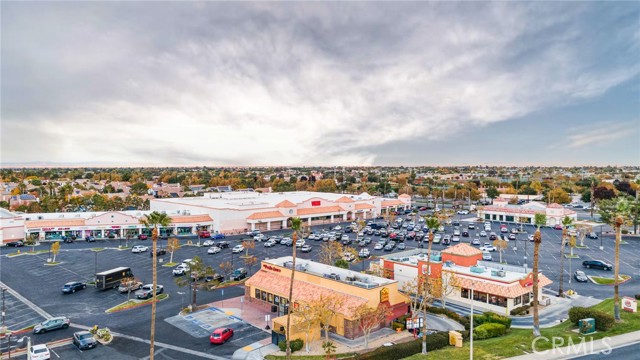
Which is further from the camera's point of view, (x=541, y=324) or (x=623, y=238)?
A: (x=623, y=238)

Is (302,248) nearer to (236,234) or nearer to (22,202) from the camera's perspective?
(236,234)

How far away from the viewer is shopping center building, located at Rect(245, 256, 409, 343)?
39.6 metres

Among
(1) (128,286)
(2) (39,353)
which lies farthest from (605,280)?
(2) (39,353)

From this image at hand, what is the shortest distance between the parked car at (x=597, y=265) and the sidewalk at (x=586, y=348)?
3439cm

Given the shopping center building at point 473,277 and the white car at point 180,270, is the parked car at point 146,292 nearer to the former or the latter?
the white car at point 180,270

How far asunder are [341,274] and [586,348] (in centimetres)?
2408

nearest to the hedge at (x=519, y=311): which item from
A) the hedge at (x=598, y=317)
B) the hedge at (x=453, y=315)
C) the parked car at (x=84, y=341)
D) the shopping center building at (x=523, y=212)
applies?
the hedge at (x=453, y=315)

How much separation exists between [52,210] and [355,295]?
107951mm

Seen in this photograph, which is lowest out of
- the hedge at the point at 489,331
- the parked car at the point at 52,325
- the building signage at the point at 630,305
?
the parked car at the point at 52,325

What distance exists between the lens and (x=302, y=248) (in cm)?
8006

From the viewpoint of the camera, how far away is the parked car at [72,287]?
5325 centimetres

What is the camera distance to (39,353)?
33562 millimetres

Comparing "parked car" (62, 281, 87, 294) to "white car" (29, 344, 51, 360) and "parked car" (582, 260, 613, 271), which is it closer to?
"white car" (29, 344, 51, 360)

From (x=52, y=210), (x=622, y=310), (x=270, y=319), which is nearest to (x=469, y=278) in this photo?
(x=622, y=310)
